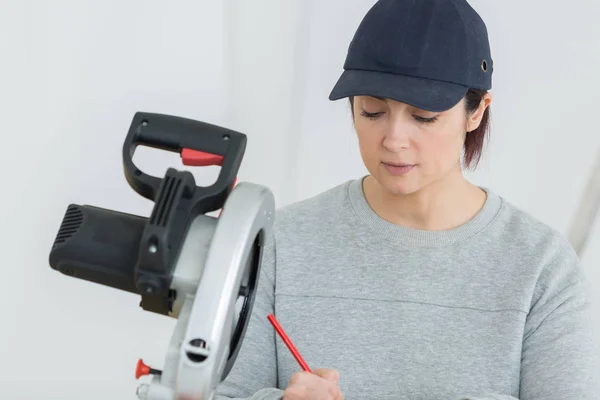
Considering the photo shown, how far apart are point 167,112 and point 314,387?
71cm

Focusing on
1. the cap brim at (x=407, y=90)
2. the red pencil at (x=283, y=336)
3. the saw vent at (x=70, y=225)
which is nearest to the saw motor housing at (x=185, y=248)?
the saw vent at (x=70, y=225)

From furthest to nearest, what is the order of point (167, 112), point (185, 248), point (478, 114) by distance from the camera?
point (167, 112), point (478, 114), point (185, 248)

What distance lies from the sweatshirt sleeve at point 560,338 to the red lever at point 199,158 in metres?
0.62

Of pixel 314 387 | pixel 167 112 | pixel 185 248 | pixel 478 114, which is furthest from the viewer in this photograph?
pixel 167 112

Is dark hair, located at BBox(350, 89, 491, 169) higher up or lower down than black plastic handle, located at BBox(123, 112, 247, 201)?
higher up

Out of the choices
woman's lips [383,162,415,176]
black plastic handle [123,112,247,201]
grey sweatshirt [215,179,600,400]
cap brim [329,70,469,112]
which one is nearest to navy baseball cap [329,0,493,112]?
cap brim [329,70,469,112]

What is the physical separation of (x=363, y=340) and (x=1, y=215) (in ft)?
2.37

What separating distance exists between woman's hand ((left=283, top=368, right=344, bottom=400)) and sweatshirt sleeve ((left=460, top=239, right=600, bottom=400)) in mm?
295

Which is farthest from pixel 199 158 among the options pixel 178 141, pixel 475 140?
pixel 475 140

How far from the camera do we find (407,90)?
3.45ft

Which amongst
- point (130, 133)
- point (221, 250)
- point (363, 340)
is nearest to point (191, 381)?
point (221, 250)

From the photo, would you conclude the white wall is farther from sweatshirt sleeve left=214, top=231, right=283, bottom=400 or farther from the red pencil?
the red pencil

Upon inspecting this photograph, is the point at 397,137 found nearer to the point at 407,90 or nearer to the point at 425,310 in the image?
the point at 407,90

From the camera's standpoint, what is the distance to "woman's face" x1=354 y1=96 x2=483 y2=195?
1.09 m
